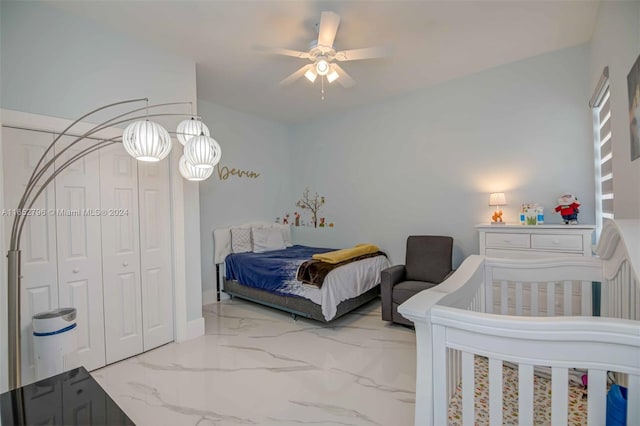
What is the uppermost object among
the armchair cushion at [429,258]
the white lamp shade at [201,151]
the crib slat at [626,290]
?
the white lamp shade at [201,151]

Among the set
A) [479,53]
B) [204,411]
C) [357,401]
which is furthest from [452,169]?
[204,411]

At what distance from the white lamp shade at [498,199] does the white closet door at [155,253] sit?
3384mm

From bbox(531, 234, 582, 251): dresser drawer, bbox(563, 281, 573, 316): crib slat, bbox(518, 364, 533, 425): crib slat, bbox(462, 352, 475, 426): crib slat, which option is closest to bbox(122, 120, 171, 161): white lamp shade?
bbox(462, 352, 475, 426): crib slat

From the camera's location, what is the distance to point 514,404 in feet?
4.10

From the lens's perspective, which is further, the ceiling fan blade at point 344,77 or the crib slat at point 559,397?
the ceiling fan blade at point 344,77

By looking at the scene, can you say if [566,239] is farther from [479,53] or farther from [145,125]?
[145,125]

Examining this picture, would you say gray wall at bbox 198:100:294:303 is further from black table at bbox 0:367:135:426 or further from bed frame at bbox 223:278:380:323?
black table at bbox 0:367:135:426

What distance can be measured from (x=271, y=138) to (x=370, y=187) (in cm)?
197

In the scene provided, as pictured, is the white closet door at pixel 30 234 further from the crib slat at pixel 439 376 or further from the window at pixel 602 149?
the window at pixel 602 149

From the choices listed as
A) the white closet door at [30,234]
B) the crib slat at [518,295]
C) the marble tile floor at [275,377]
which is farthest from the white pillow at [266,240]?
the crib slat at [518,295]

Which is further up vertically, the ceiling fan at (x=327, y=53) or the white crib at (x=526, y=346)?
the ceiling fan at (x=327, y=53)

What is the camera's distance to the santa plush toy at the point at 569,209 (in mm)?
2801

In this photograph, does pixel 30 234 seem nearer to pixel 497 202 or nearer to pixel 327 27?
pixel 327 27

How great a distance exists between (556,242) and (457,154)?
147 centimetres
